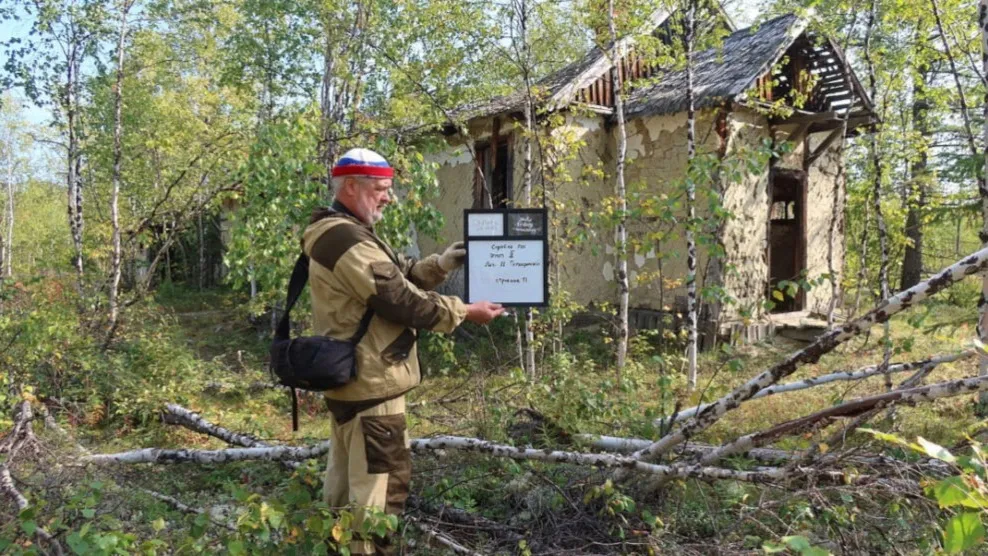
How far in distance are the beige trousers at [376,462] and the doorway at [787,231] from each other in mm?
7715

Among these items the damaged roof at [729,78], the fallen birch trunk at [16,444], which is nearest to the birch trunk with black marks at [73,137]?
the fallen birch trunk at [16,444]

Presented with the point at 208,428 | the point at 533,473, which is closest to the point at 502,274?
the point at 533,473

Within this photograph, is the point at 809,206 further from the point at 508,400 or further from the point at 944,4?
the point at 508,400

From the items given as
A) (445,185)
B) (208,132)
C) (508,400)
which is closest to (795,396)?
(508,400)

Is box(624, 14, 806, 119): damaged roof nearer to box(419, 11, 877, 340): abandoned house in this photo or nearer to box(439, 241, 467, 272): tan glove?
box(419, 11, 877, 340): abandoned house

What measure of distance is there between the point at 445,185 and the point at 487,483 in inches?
308

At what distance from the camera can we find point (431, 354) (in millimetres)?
8977

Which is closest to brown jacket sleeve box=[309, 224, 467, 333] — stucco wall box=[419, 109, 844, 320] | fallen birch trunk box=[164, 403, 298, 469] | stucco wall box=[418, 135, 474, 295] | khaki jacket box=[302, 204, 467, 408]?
khaki jacket box=[302, 204, 467, 408]

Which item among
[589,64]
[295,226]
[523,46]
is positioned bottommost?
[295,226]

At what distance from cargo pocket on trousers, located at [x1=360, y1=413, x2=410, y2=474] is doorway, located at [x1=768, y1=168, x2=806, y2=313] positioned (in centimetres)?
775

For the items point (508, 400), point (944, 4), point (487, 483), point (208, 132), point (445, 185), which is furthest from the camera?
point (208, 132)

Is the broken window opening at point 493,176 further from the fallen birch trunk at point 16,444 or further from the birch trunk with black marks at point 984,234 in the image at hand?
the fallen birch trunk at point 16,444

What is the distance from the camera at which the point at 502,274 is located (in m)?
3.40

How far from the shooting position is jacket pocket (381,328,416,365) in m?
2.81
